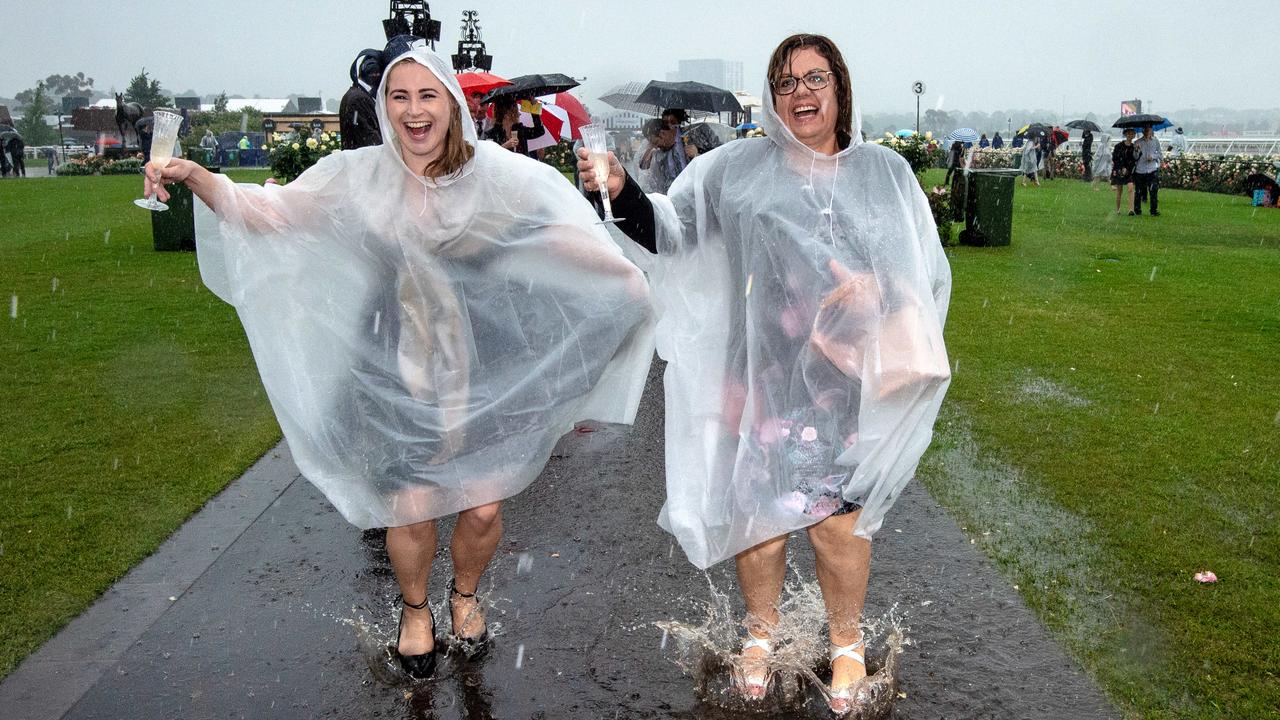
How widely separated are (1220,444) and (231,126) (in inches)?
3699

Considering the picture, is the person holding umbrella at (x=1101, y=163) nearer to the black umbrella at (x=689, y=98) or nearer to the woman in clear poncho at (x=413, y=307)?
the black umbrella at (x=689, y=98)

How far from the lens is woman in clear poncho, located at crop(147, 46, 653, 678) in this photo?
3.60 meters

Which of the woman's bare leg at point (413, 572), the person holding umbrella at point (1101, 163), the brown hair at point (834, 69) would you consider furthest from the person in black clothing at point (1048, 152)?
the woman's bare leg at point (413, 572)

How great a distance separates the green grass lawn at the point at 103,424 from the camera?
4.67 metres

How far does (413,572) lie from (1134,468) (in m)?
3.98

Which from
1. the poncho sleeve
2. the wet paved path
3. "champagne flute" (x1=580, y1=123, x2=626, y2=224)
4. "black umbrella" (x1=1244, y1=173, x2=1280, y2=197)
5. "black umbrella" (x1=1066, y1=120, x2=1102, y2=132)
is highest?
"black umbrella" (x1=1066, y1=120, x2=1102, y2=132)

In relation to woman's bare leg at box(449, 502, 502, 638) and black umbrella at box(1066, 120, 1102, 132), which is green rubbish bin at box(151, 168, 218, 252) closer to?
woman's bare leg at box(449, 502, 502, 638)

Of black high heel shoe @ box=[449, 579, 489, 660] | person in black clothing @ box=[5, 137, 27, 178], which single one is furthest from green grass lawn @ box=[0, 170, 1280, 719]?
person in black clothing @ box=[5, 137, 27, 178]

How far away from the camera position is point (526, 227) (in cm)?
374

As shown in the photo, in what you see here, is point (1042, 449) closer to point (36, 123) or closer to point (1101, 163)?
point (1101, 163)

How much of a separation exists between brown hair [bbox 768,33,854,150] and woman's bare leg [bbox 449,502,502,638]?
1.61 meters

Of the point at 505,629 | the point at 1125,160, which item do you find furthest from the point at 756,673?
the point at 1125,160

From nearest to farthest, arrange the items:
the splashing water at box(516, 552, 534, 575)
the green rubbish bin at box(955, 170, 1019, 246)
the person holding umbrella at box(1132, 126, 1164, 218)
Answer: the splashing water at box(516, 552, 534, 575) → the green rubbish bin at box(955, 170, 1019, 246) → the person holding umbrella at box(1132, 126, 1164, 218)

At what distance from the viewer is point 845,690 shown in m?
3.45
